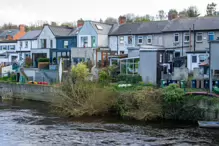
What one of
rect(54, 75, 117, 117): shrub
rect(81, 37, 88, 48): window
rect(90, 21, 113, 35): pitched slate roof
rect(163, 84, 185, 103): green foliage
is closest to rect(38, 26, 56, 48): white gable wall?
rect(81, 37, 88, 48): window

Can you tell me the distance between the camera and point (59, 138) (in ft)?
84.8

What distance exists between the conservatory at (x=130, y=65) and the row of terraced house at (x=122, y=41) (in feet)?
5.17

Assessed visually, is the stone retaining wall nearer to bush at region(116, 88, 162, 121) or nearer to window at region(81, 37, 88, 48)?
window at region(81, 37, 88, 48)

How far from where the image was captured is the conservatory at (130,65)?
43.6 meters

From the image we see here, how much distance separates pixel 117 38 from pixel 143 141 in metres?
31.6

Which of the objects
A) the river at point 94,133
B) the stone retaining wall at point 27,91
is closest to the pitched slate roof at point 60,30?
the stone retaining wall at point 27,91

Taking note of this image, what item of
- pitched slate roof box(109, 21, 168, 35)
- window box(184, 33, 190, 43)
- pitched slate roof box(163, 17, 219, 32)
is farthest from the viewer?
pitched slate roof box(109, 21, 168, 35)

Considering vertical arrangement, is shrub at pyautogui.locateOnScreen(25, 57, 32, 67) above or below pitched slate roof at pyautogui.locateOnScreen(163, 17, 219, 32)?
below

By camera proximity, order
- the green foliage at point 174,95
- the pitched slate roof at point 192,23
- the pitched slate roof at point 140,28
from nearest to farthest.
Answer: the green foliage at point 174,95 → the pitched slate roof at point 192,23 → the pitched slate roof at point 140,28

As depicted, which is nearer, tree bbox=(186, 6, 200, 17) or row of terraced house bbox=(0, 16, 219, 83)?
row of terraced house bbox=(0, 16, 219, 83)

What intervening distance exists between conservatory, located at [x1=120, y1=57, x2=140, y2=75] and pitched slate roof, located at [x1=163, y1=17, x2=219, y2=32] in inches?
334

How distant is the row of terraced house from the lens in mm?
45688

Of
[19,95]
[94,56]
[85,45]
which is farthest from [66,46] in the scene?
[19,95]

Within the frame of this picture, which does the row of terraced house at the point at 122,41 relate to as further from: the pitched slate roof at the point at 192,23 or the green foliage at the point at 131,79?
the green foliage at the point at 131,79
